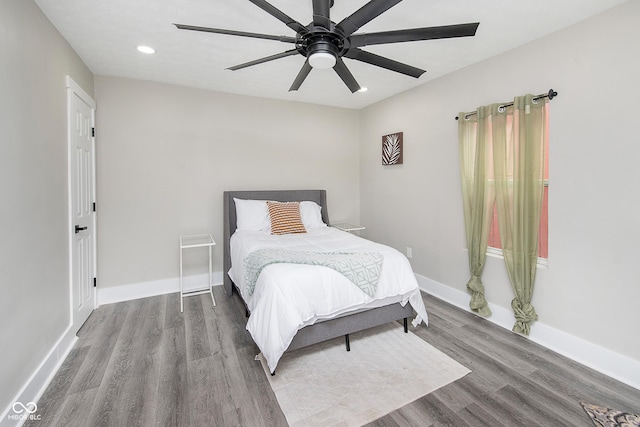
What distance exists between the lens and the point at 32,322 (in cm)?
187

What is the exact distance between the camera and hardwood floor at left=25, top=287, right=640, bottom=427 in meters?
1.71

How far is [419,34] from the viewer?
1.55 meters

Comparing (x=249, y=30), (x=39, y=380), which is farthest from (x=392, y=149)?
(x=39, y=380)

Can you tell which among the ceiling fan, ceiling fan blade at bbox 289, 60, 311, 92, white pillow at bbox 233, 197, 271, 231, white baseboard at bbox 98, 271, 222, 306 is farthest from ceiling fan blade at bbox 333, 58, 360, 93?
white baseboard at bbox 98, 271, 222, 306

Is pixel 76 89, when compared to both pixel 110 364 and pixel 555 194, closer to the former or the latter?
pixel 110 364

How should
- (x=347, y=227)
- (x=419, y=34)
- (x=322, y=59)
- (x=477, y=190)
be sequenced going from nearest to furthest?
(x=419, y=34) → (x=322, y=59) → (x=477, y=190) → (x=347, y=227)

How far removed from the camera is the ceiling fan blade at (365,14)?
1332 mm

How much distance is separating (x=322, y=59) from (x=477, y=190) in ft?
6.94

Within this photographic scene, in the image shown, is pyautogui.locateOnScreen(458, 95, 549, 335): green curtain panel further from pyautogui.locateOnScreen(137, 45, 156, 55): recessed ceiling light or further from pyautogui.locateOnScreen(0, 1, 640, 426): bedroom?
pyautogui.locateOnScreen(137, 45, 156, 55): recessed ceiling light

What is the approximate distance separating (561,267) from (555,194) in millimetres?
603

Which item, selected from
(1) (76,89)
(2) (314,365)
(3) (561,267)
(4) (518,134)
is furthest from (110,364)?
(4) (518,134)

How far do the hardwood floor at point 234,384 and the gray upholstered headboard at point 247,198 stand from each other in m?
0.95

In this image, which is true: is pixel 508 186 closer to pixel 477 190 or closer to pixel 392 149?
pixel 477 190

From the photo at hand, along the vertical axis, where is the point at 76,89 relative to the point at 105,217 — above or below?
above
